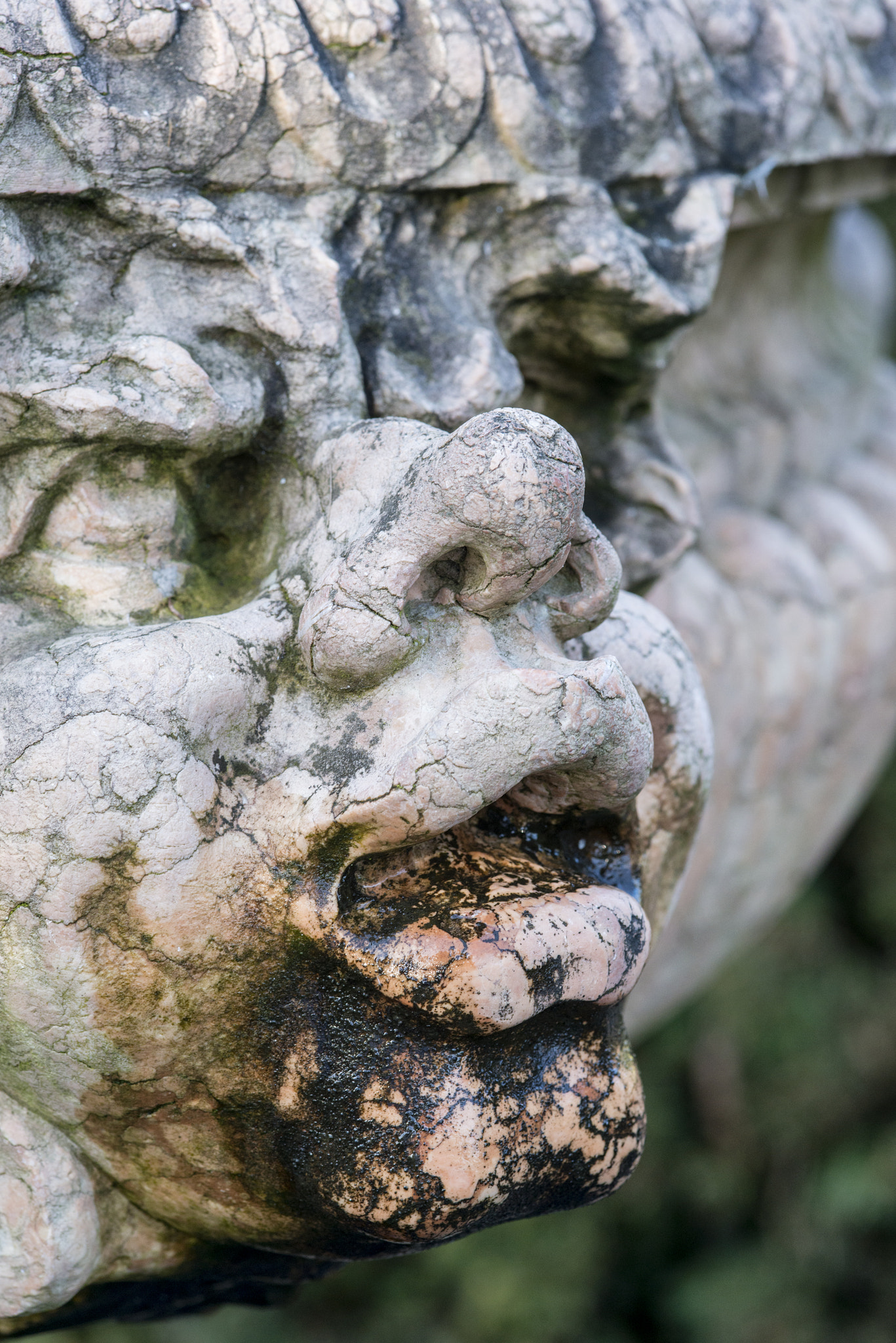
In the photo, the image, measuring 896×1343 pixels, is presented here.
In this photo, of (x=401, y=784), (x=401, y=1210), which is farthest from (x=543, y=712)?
Answer: (x=401, y=1210)

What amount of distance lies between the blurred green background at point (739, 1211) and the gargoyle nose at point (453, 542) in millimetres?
1743

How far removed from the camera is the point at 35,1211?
0.68 meters

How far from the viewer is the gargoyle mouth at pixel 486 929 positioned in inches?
24.1

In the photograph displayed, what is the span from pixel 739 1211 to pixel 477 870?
1983mm

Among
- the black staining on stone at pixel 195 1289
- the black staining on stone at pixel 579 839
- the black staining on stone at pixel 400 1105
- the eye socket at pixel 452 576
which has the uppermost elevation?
the eye socket at pixel 452 576

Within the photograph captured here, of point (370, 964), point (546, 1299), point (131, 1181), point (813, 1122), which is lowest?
point (546, 1299)

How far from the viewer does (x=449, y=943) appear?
61 centimetres

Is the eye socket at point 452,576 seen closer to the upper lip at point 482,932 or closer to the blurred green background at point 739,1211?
the upper lip at point 482,932

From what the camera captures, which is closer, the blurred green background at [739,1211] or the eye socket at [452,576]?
the eye socket at [452,576]

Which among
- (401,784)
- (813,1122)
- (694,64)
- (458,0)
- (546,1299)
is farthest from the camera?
(813,1122)

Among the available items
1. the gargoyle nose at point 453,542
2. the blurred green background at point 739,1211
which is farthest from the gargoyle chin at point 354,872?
the blurred green background at point 739,1211

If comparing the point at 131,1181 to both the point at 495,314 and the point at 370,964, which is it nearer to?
the point at 370,964

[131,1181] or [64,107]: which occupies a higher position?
[64,107]

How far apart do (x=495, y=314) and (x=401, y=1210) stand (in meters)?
0.52
